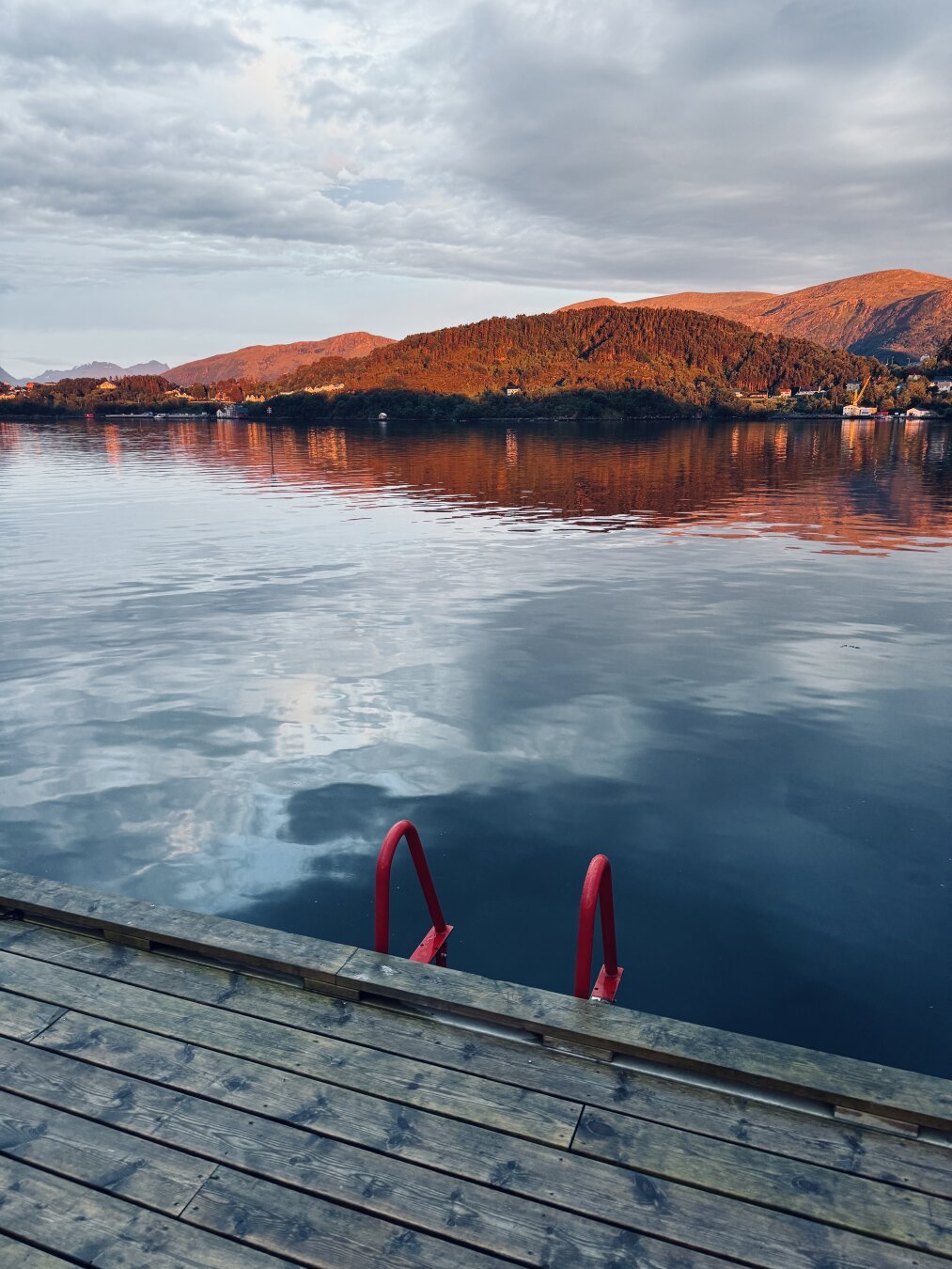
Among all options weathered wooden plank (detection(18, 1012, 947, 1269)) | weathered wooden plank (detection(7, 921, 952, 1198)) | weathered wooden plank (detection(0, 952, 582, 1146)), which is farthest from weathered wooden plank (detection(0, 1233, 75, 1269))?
weathered wooden plank (detection(7, 921, 952, 1198))

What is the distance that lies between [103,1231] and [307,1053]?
1441 mm

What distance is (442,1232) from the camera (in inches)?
160

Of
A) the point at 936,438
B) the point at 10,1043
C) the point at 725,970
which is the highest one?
the point at 936,438

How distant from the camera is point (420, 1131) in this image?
4652 millimetres

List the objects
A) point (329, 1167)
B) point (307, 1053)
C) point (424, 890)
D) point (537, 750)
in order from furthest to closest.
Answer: point (537, 750) → point (424, 890) → point (307, 1053) → point (329, 1167)

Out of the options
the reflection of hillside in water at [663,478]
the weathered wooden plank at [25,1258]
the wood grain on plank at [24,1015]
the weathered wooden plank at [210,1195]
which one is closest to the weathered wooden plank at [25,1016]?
the wood grain on plank at [24,1015]

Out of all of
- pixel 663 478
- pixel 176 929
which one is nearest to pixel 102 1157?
pixel 176 929

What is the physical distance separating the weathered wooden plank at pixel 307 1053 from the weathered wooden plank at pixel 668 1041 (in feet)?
1.56

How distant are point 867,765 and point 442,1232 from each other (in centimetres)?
1111

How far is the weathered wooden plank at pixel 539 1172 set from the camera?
3.98m

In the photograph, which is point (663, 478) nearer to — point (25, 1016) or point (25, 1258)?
point (25, 1016)

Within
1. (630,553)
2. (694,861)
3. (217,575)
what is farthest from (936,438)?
(694,861)

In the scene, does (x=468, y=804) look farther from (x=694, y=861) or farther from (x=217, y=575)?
(x=217, y=575)

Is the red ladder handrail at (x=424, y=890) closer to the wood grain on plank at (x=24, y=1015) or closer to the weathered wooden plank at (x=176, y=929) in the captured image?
the weathered wooden plank at (x=176, y=929)
